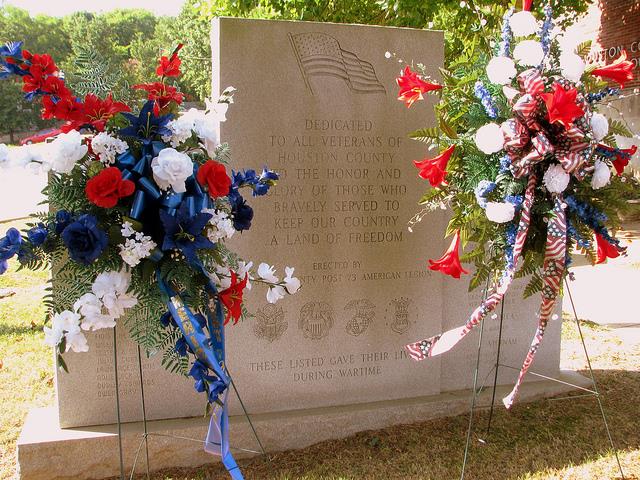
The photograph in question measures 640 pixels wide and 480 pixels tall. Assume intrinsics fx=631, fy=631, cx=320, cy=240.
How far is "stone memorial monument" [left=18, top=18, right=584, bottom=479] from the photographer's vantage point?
3.59 meters

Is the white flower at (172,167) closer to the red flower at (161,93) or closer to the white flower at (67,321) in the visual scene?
the red flower at (161,93)

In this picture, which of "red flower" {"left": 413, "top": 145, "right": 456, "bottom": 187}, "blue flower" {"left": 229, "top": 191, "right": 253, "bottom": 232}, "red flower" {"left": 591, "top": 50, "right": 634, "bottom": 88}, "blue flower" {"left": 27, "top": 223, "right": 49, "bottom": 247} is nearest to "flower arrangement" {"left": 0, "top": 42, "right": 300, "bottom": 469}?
"blue flower" {"left": 27, "top": 223, "right": 49, "bottom": 247}

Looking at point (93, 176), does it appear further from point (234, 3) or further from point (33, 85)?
point (234, 3)

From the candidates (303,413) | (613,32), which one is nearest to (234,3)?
(303,413)

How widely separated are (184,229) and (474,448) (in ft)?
7.78

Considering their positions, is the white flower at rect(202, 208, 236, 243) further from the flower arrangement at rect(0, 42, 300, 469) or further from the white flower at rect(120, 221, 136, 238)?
the white flower at rect(120, 221, 136, 238)

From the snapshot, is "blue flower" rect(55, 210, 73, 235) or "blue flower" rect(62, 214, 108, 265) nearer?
"blue flower" rect(62, 214, 108, 265)

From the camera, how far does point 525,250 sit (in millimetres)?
3148

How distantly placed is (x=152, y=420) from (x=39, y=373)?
1.79 m

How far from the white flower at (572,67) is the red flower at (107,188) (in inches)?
77.9

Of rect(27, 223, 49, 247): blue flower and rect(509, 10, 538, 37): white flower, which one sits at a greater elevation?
rect(509, 10, 538, 37): white flower

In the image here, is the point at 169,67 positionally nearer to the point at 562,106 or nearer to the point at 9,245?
the point at 9,245

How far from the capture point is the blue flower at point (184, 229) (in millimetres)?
2227

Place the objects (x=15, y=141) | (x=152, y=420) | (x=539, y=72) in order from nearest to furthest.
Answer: (x=539, y=72) < (x=152, y=420) < (x=15, y=141)
